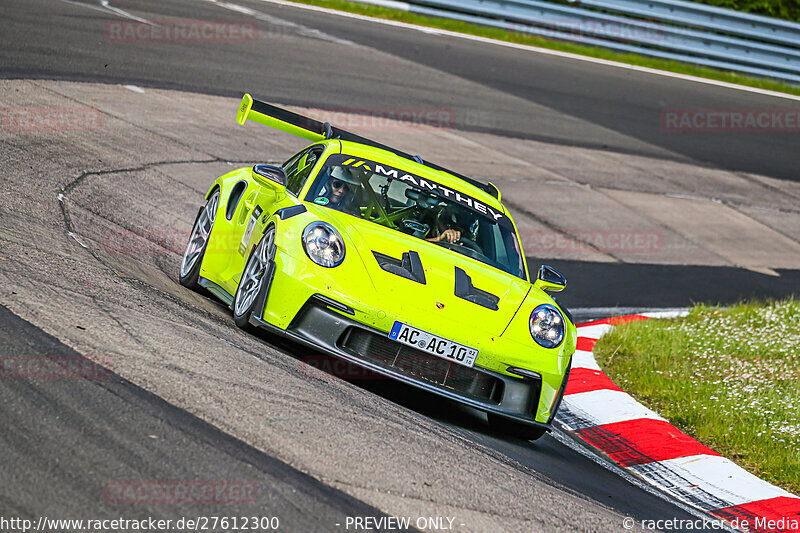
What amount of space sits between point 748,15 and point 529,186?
13.1 meters

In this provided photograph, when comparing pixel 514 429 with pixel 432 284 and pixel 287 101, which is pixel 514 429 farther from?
pixel 287 101

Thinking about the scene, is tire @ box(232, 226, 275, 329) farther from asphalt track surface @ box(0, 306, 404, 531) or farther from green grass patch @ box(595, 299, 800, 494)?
green grass patch @ box(595, 299, 800, 494)

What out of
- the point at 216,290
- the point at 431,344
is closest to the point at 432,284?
the point at 431,344

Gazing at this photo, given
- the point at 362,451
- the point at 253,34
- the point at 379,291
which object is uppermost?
the point at 253,34

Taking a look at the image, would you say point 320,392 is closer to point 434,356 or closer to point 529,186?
point 434,356

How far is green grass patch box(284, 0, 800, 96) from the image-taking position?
2253 centimetres

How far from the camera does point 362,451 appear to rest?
4.34 metres

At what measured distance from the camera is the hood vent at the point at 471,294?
5.90 m

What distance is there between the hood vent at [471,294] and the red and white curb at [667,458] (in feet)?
4.05

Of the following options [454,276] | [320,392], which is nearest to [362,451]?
[320,392]

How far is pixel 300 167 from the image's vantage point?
729 centimetres

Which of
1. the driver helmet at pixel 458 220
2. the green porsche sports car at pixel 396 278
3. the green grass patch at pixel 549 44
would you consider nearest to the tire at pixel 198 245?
the green porsche sports car at pixel 396 278

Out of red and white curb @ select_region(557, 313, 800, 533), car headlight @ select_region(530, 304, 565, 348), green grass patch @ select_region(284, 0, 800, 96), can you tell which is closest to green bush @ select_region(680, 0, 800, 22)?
green grass patch @ select_region(284, 0, 800, 96)

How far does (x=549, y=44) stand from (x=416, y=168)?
1710 centimetres
